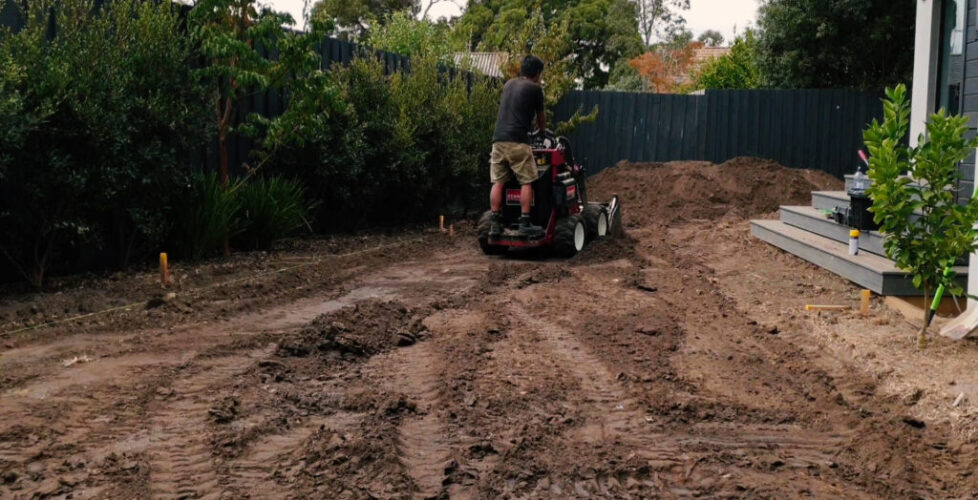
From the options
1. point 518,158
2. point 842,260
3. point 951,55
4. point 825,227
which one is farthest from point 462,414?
point 951,55

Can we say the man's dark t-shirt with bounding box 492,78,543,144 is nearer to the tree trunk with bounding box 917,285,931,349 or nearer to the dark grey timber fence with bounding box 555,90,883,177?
the tree trunk with bounding box 917,285,931,349

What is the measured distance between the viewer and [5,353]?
571 cm

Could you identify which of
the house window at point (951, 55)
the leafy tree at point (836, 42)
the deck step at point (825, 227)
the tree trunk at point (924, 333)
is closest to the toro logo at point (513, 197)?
the deck step at point (825, 227)

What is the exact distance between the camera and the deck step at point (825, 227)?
8.88 m

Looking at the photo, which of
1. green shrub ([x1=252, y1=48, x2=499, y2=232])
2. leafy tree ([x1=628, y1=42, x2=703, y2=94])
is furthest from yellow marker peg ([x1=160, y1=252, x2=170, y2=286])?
leafy tree ([x1=628, y1=42, x2=703, y2=94])

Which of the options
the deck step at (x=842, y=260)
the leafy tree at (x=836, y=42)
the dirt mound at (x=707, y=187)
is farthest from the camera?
the leafy tree at (x=836, y=42)

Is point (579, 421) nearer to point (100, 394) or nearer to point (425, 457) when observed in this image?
point (425, 457)

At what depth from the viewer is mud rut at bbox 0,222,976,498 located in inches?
150

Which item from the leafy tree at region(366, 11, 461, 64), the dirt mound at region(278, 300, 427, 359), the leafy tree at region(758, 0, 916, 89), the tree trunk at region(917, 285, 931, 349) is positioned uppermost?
the leafy tree at region(366, 11, 461, 64)

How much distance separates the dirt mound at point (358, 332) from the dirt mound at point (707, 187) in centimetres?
926

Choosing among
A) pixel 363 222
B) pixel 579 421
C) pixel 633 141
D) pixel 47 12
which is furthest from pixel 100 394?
pixel 633 141

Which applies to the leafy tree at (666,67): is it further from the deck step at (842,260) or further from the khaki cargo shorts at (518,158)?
the khaki cargo shorts at (518,158)

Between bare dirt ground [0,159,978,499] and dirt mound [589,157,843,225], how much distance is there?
767cm

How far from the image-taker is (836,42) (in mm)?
19297
